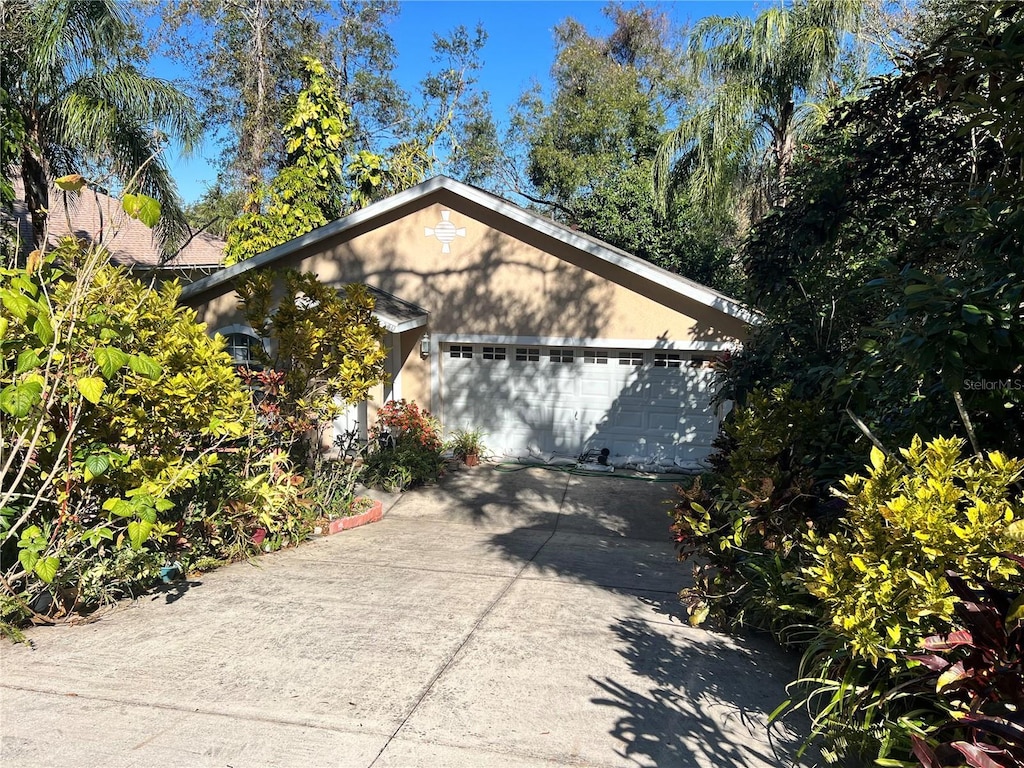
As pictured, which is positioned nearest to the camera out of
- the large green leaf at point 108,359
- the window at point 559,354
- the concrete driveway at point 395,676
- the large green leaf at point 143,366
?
the concrete driveway at point 395,676

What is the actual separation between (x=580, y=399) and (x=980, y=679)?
31.2 ft

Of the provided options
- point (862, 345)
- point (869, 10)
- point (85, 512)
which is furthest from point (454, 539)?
point (869, 10)

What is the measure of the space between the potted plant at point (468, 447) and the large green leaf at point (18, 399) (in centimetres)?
869

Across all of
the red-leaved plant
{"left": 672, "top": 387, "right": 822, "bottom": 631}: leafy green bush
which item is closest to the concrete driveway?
{"left": 672, "top": 387, "right": 822, "bottom": 631}: leafy green bush

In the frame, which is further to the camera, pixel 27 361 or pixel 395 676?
pixel 395 676

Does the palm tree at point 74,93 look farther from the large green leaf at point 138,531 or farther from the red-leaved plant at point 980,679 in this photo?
the red-leaved plant at point 980,679

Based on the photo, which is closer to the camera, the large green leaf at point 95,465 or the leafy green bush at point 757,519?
the large green leaf at point 95,465

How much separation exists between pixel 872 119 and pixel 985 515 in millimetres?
4555

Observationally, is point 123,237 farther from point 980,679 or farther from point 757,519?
point 980,679

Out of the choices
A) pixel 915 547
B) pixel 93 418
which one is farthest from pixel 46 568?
pixel 915 547

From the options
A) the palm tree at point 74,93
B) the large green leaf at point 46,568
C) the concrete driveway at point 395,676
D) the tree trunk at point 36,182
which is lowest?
the concrete driveway at point 395,676

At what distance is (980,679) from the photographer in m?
2.86

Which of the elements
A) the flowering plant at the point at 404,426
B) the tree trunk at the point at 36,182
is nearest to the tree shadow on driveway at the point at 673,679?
the flowering plant at the point at 404,426

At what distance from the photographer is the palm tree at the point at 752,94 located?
47.2ft
